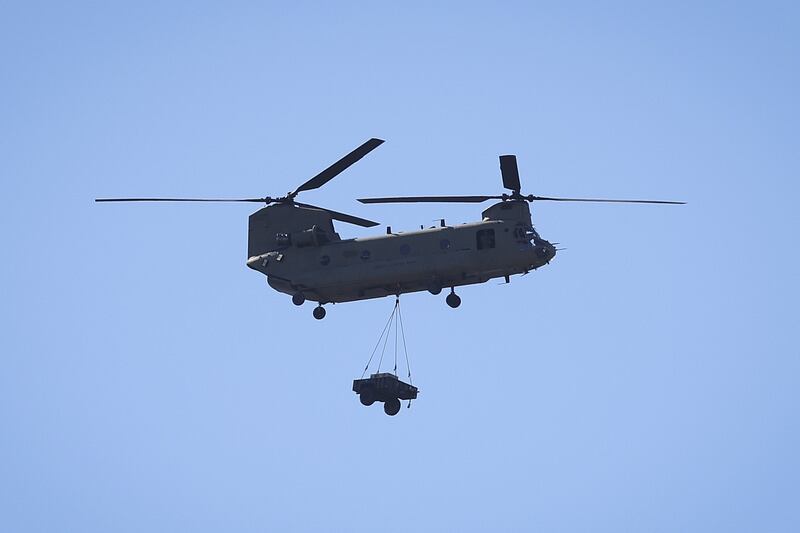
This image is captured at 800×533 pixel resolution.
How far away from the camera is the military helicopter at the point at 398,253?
203ft

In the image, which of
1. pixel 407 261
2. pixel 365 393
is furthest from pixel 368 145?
pixel 365 393

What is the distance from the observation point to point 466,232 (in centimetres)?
Answer: 6203

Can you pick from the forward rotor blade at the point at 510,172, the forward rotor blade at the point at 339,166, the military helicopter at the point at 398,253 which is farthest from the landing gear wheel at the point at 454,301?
the forward rotor blade at the point at 339,166

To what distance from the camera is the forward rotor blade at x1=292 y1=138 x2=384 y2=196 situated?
61.9 m

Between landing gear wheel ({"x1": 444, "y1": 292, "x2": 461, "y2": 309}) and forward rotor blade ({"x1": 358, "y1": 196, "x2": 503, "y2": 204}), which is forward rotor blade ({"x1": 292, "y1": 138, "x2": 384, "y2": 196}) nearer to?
forward rotor blade ({"x1": 358, "y1": 196, "x2": 503, "y2": 204})

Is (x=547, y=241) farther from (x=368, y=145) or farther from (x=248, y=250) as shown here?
(x=248, y=250)

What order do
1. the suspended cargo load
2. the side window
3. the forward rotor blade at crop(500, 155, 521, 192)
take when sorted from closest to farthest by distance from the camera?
the side window, the forward rotor blade at crop(500, 155, 521, 192), the suspended cargo load

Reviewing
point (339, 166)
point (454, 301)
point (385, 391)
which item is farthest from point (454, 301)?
point (339, 166)

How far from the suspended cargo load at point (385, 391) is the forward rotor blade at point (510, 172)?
9419 mm

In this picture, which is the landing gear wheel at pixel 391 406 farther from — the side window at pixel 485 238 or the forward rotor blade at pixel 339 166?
the forward rotor blade at pixel 339 166

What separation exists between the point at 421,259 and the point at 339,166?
5.36 metres

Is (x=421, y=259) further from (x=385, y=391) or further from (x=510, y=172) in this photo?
(x=385, y=391)

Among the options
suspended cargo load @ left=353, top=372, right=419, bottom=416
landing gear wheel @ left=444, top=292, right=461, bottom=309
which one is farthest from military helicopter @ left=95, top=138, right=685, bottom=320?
suspended cargo load @ left=353, top=372, right=419, bottom=416

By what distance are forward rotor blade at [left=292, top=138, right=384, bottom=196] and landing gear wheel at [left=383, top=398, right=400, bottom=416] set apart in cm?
964
